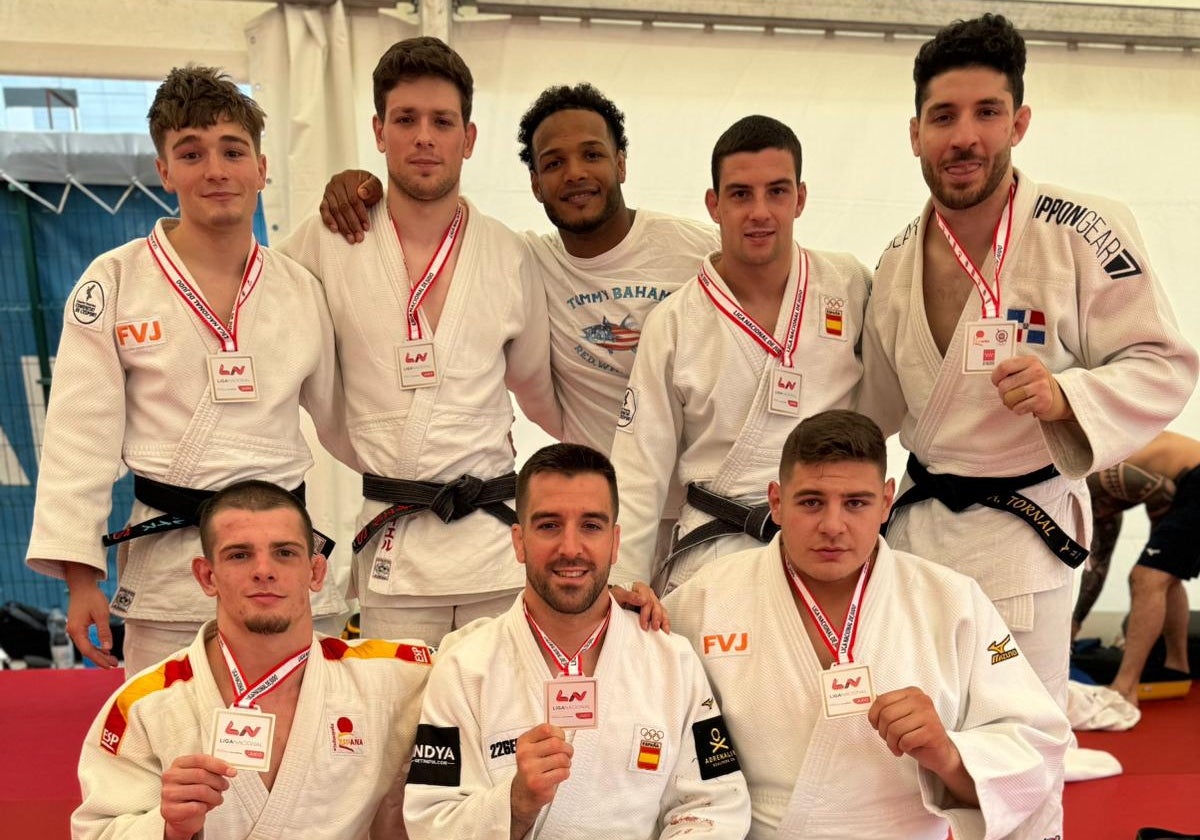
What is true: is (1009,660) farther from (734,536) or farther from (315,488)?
(315,488)

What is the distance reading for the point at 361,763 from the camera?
219 centimetres

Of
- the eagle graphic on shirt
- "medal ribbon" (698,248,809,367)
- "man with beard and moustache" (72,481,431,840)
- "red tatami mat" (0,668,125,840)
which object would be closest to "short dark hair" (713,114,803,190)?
"medal ribbon" (698,248,809,367)

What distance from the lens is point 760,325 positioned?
103 inches

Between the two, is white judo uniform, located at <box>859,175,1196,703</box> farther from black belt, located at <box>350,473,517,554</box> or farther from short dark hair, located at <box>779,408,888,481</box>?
black belt, located at <box>350,473,517,554</box>

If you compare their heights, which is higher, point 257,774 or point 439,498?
point 439,498

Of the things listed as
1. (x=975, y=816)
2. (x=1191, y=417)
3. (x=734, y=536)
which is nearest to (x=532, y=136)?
→ (x=734, y=536)

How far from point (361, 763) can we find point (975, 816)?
47.3 inches

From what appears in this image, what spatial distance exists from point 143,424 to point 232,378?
23cm

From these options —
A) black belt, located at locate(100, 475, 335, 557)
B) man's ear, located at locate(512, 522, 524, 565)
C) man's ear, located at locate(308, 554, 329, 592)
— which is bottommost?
man's ear, located at locate(308, 554, 329, 592)

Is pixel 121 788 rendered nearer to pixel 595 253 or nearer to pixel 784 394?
pixel 784 394

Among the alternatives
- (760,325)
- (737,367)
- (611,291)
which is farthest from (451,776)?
(611,291)

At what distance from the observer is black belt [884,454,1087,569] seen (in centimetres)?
238

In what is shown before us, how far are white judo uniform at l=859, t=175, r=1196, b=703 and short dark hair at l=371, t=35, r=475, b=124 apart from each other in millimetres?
1202

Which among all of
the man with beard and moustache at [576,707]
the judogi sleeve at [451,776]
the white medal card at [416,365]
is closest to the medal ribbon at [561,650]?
the man with beard and moustache at [576,707]
